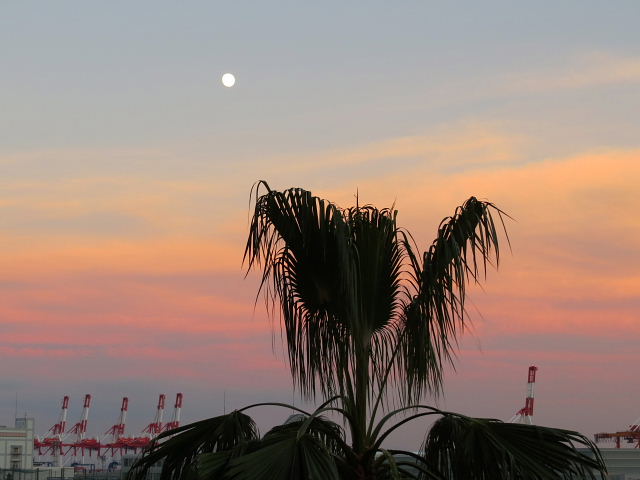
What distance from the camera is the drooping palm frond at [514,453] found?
9617 millimetres

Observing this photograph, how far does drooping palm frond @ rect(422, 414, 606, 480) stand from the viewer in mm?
9617

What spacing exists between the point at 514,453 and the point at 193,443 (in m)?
3.14

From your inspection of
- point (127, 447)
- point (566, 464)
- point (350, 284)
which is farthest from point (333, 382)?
point (127, 447)

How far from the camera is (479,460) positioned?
32.2ft

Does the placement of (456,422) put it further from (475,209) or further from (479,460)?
(475,209)

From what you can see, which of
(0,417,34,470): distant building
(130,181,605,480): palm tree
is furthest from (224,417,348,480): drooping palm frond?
(0,417,34,470): distant building

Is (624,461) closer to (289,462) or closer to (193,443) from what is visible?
(193,443)

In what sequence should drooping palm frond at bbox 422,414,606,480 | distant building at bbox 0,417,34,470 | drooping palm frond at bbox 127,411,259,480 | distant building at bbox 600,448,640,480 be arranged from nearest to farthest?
drooping palm frond at bbox 422,414,606,480 → drooping palm frond at bbox 127,411,259,480 → distant building at bbox 600,448,640,480 → distant building at bbox 0,417,34,470

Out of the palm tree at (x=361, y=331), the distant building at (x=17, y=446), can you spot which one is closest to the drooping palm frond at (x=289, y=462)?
the palm tree at (x=361, y=331)

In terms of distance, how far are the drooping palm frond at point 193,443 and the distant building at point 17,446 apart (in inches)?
4263

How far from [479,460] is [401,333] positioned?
5.56ft

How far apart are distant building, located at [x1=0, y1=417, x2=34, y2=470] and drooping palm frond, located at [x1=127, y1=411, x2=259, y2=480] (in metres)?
108

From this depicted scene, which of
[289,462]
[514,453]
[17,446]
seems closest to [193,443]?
[289,462]

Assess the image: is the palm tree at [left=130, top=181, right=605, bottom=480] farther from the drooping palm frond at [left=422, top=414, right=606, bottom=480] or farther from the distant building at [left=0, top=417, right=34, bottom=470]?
the distant building at [left=0, top=417, right=34, bottom=470]
